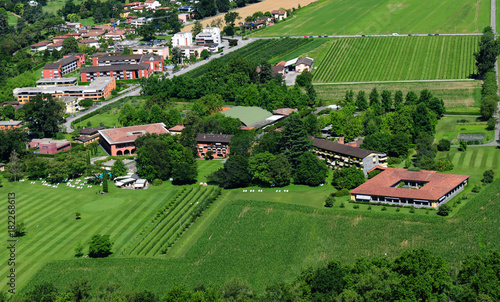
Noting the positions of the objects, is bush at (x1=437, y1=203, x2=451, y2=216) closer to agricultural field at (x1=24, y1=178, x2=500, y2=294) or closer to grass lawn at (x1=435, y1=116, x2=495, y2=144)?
agricultural field at (x1=24, y1=178, x2=500, y2=294)

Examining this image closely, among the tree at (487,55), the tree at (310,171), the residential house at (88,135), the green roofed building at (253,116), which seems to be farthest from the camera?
the tree at (487,55)

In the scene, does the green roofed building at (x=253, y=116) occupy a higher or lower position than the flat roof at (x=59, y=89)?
lower

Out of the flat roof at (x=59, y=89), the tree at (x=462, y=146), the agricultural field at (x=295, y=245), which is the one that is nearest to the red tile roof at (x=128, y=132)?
the flat roof at (x=59, y=89)

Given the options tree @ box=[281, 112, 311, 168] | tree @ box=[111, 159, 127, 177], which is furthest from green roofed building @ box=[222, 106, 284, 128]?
tree @ box=[111, 159, 127, 177]

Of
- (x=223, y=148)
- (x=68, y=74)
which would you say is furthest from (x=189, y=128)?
(x=68, y=74)

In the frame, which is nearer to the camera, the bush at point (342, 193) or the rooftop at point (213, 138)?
the bush at point (342, 193)

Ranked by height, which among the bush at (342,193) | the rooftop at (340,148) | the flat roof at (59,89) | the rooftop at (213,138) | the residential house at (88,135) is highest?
the flat roof at (59,89)

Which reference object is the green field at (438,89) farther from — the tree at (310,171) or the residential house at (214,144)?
the tree at (310,171)
